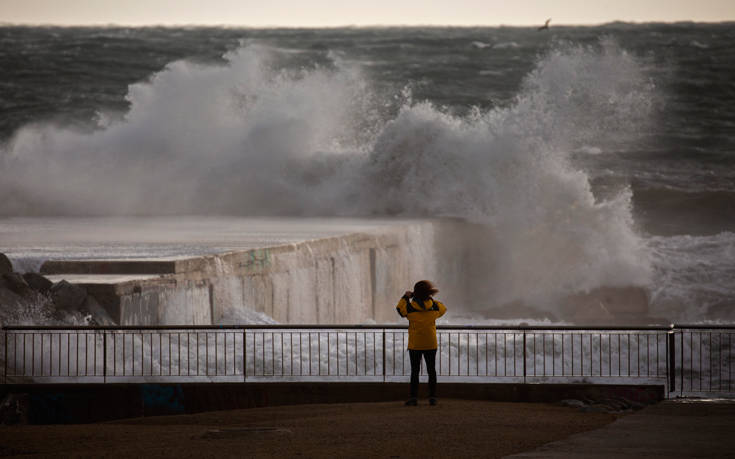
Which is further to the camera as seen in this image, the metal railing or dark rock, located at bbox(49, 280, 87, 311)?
dark rock, located at bbox(49, 280, 87, 311)

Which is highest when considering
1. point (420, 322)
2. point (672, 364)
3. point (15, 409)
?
point (420, 322)

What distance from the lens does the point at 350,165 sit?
29031mm

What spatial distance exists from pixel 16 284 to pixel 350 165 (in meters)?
16.6

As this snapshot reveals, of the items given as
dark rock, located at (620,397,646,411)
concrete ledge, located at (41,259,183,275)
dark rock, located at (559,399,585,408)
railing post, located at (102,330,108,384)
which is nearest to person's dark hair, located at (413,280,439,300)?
dark rock, located at (559,399,585,408)

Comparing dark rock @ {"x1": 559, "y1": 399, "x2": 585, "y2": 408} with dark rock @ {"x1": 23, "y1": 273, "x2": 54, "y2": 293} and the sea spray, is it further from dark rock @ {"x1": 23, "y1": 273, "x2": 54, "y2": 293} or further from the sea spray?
the sea spray

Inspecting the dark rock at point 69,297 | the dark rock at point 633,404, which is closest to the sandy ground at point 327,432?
the dark rock at point 633,404

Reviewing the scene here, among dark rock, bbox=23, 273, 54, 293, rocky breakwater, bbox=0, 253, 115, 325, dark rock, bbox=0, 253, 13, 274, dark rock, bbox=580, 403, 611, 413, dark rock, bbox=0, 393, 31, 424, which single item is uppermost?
dark rock, bbox=0, 253, 13, 274

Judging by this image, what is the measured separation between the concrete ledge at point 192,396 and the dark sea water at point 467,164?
1151 cm

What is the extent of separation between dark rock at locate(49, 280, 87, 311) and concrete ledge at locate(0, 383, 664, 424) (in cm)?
181

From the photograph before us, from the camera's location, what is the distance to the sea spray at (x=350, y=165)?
24.7 m

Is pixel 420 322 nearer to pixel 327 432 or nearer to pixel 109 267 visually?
pixel 327 432

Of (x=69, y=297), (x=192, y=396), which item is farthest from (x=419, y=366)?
(x=69, y=297)

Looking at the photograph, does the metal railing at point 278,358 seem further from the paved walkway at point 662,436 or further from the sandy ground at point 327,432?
the sandy ground at point 327,432

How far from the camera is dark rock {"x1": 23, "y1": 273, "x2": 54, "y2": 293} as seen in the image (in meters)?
13.0
